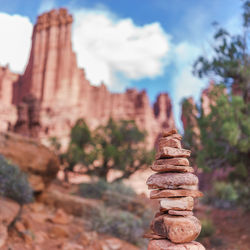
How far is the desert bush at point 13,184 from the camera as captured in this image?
8.66 m

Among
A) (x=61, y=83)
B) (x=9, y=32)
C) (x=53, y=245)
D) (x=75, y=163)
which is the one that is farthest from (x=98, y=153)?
(x=61, y=83)

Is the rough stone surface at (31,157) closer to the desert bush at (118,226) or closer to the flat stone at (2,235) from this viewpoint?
the desert bush at (118,226)

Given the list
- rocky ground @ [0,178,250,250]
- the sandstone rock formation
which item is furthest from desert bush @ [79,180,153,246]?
the sandstone rock formation

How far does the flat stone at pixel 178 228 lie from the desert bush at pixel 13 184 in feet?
21.3

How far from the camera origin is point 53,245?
7.24 m

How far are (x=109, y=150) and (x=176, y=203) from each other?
1549cm

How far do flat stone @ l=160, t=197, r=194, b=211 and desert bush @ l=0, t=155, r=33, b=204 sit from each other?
6476mm

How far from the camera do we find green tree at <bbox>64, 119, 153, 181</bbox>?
19.4m

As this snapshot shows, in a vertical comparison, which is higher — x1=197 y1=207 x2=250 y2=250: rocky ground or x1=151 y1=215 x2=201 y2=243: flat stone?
x1=151 y1=215 x2=201 y2=243: flat stone

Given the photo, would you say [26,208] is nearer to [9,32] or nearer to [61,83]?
[9,32]

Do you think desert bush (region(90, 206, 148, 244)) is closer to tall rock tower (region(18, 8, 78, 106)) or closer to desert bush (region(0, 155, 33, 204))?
desert bush (region(0, 155, 33, 204))

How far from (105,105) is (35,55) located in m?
20.1

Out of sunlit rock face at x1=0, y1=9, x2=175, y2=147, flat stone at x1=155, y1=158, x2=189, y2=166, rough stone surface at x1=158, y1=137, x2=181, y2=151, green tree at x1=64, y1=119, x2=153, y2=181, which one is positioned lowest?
flat stone at x1=155, y1=158, x2=189, y2=166

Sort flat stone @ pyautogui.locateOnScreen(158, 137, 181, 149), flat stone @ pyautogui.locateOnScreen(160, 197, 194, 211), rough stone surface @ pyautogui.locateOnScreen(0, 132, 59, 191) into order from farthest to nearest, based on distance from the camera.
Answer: rough stone surface @ pyautogui.locateOnScreen(0, 132, 59, 191) < flat stone @ pyautogui.locateOnScreen(158, 137, 181, 149) < flat stone @ pyautogui.locateOnScreen(160, 197, 194, 211)
